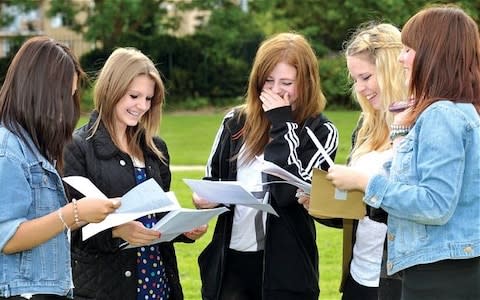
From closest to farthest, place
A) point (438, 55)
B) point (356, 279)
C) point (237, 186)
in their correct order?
1. point (438, 55)
2. point (237, 186)
3. point (356, 279)

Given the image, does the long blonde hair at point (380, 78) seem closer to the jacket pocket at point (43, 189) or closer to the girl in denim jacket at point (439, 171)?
the girl in denim jacket at point (439, 171)

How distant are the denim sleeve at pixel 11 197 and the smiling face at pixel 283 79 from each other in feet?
4.85

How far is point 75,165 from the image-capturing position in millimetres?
3773

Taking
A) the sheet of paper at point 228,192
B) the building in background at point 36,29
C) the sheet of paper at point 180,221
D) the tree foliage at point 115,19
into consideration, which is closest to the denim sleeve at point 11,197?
the sheet of paper at point 180,221

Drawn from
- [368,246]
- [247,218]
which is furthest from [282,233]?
[368,246]

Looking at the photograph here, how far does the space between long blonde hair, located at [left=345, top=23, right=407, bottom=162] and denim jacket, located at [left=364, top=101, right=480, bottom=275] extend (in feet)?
2.78

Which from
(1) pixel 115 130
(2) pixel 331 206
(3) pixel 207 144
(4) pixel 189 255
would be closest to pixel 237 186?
(2) pixel 331 206

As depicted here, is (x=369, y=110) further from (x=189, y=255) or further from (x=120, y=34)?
(x=120, y=34)

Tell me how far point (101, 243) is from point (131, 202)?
0.59 m

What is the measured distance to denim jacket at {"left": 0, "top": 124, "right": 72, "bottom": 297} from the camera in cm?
292

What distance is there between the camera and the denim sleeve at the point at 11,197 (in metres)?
2.91

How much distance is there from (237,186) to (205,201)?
490 mm

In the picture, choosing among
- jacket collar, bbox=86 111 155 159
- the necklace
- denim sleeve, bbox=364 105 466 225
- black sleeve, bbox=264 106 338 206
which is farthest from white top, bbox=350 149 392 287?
jacket collar, bbox=86 111 155 159

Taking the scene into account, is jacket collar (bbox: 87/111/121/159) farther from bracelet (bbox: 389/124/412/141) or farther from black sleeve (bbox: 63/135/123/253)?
bracelet (bbox: 389/124/412/141)
